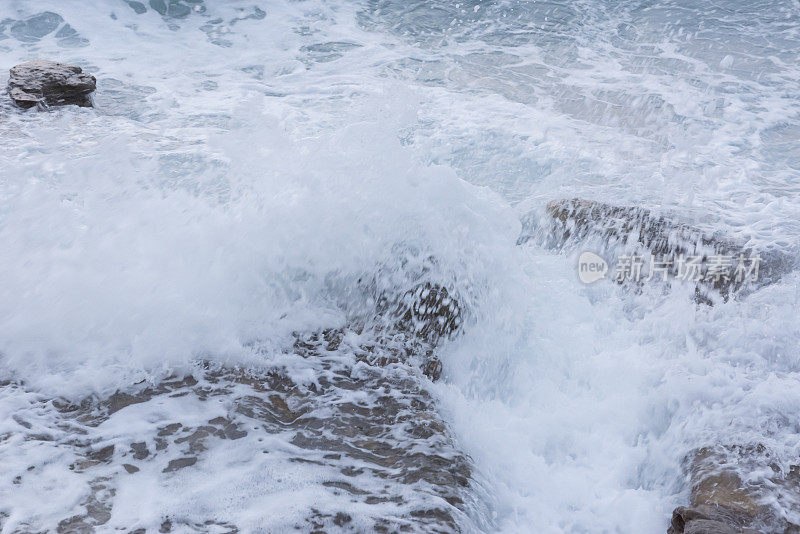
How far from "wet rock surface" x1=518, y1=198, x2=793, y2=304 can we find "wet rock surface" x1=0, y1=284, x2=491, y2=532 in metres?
1.91

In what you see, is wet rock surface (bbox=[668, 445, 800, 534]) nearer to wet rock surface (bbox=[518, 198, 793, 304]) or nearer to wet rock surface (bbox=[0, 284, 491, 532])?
wet rock surface (bbox=[0, 284, 491, 532])

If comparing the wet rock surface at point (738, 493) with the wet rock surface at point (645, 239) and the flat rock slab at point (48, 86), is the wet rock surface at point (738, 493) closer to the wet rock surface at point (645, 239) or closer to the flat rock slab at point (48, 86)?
the wet rock surface at point (645, 239)

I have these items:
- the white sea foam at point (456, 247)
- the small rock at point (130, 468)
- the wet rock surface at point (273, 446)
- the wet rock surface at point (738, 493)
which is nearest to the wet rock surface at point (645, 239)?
the white sea foam at point (456, 247)

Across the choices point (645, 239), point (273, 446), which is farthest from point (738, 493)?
point (645, 239)

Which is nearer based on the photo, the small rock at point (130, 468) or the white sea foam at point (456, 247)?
the small rock at point (130, 468)

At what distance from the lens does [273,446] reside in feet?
8.95

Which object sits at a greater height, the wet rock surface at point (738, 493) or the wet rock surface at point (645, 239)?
the wet rock surface at point (645, 239)

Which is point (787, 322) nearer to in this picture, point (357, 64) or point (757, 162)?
point (757, 162)

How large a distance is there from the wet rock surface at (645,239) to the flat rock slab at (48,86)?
5.50m

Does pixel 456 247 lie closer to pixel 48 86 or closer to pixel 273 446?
pixel 273 446

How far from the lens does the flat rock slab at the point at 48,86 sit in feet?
22.0

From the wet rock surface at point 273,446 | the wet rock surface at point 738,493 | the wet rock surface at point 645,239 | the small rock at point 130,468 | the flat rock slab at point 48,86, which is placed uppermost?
the flat rock slab at point 48,86

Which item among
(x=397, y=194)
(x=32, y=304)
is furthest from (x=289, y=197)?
(x=32, y=304)

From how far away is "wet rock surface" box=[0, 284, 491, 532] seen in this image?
2.32 meters
